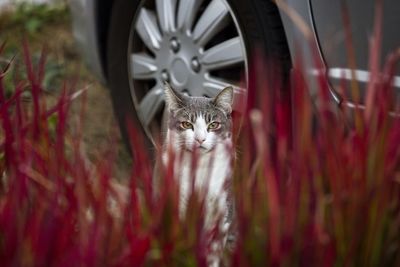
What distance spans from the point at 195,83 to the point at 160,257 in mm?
2467

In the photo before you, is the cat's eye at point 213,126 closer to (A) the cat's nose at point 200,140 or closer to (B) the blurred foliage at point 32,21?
(A) the cat's nose at point 200,140

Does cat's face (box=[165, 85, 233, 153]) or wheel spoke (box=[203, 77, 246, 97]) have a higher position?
wheel spoke (box=[203, 77, 246, 97])

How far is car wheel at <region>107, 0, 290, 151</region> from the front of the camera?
149 inches

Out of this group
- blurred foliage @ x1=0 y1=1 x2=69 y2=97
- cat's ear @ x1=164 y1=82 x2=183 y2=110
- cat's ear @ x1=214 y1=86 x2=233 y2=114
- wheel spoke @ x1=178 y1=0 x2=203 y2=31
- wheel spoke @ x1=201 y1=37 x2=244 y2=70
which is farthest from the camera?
blurred foliage @ x1=0 y1=1 x2=69 y2=97

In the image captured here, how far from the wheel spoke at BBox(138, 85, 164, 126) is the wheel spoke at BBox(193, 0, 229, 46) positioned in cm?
43

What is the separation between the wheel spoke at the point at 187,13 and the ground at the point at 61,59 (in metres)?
0.82

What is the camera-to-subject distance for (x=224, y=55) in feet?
13.0

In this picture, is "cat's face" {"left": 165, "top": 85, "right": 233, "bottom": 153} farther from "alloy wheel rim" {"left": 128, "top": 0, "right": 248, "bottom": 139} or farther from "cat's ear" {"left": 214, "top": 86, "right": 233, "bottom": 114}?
"alloy wheel rim" {"left": 128, "top": 0, "right": 248, "bottom": 139}

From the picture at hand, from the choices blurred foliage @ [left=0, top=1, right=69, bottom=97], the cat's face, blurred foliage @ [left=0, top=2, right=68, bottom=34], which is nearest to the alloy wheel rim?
the cat's face

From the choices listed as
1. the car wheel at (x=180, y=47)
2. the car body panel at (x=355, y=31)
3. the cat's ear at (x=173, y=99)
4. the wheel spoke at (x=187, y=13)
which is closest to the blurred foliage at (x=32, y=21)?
the car wheel at (x=180, y=47)

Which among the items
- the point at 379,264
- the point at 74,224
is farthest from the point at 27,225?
the point at 379,264

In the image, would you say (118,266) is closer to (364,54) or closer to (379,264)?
(379,264)

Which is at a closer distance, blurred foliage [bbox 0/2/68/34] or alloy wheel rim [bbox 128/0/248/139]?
alloy wheel rim [bbox 128/0/248/139]

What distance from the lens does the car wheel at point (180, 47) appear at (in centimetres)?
378
